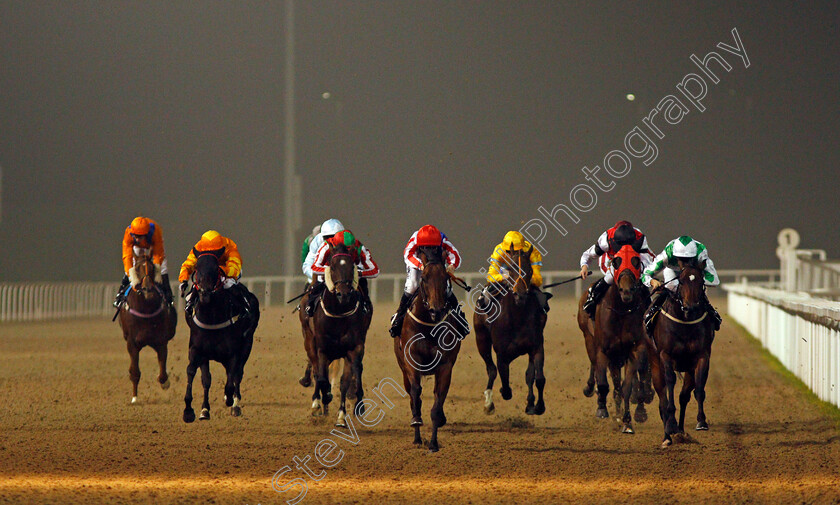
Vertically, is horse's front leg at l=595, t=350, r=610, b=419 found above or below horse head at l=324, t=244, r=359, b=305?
below

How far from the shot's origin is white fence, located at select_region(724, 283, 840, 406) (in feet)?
34.5

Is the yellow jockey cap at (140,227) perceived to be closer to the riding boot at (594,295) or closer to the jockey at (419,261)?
the jockey at (419,261)

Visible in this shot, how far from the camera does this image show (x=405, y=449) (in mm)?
8445

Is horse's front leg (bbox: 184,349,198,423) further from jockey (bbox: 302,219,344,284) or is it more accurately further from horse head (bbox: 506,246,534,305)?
horse head (bbox: 506,246,534,305)

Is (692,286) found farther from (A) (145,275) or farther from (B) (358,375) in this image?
(A) (145,275)

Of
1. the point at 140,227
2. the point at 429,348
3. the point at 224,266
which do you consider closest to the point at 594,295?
the point at 429,348

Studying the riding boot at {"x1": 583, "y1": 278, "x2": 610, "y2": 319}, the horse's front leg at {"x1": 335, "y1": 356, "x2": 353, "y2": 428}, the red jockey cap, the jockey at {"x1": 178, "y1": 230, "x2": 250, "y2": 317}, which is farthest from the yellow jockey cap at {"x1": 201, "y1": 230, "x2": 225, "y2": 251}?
the riding boot at {"x1": 583, "y1": 278, "x2": 610, "y2": 319}

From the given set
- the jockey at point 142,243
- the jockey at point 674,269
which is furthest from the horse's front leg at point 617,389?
the jockey at point 142,243

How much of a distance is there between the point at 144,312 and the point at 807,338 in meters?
→ 7.42

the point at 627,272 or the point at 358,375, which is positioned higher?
the point at 627,272

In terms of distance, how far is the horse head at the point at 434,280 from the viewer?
794 cm

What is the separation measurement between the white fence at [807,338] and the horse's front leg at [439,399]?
11.8 feet

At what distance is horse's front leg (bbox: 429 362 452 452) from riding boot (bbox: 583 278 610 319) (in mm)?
2090

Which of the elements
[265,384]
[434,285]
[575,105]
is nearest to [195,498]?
[434,285]
